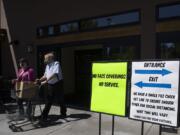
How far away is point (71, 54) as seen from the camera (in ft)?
42.9

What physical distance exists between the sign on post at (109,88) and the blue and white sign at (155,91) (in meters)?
0.17

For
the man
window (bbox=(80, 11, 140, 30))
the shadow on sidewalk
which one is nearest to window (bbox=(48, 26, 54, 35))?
window (bbox=(80, 11, 140, 30))

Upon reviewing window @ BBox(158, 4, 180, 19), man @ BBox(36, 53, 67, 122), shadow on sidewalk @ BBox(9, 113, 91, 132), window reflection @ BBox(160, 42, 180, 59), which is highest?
window @ BBox(158, 4, 180, 19)

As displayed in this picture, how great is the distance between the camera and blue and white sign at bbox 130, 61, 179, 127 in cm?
415

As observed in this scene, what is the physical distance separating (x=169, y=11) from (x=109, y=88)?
3833 millimetres

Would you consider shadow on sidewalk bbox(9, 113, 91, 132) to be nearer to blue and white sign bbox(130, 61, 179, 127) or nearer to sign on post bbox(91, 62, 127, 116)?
sign on post bbox(91, 62, 127, 116)

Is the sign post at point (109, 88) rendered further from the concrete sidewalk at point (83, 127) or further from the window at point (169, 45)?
the window at point (169, 45)

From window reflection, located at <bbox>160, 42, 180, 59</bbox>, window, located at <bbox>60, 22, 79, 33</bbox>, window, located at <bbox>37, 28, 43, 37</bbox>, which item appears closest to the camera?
window reflection, located at <bbox>160, 42, 180, 59</bbox>

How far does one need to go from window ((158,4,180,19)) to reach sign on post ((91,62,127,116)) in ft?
11.5

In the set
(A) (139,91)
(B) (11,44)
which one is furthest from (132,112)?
(B) (11,44)

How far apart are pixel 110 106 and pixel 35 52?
24.9ft

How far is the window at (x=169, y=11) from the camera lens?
773 cm

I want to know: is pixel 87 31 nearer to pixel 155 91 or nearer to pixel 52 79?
pixel 52 79

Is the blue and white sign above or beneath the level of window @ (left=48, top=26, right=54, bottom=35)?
beneath
